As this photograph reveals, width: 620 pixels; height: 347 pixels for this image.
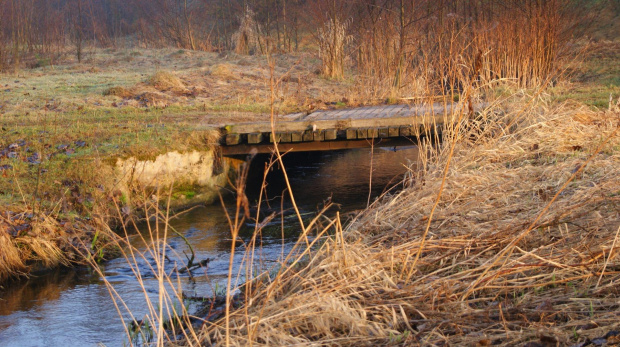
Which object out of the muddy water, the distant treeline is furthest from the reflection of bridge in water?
the distant treeline

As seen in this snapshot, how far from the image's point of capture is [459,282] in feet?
11.8

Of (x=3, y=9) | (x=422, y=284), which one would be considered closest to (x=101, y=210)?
(x=422, y=284)

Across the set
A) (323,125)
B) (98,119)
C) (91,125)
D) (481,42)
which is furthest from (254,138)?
(481,42)

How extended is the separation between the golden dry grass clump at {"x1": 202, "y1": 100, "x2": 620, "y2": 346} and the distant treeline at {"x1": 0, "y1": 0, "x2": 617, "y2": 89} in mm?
1026

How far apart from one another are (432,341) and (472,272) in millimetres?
810

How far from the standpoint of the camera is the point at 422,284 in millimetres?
3621

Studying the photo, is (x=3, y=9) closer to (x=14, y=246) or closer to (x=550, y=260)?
(x=14, y=246)

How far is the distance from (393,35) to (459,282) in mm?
11166

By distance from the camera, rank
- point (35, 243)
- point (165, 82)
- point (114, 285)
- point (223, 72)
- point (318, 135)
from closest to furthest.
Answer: point (114, 285) → point (35, 243) → point (318, 135) → point (165, 82) → point (223, 72)

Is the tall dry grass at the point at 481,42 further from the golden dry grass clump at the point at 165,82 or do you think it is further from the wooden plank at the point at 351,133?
the golden dry grass clump at the point at 165,82

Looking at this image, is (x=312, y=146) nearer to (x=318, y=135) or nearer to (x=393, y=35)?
(x=318, y=135)

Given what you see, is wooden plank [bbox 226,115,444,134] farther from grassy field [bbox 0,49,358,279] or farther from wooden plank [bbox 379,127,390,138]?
grassy field [bbox 0,49,358,279]

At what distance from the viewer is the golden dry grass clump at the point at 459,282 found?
3.13 meters

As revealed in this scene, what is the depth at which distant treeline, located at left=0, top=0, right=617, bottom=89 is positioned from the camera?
11727mm
